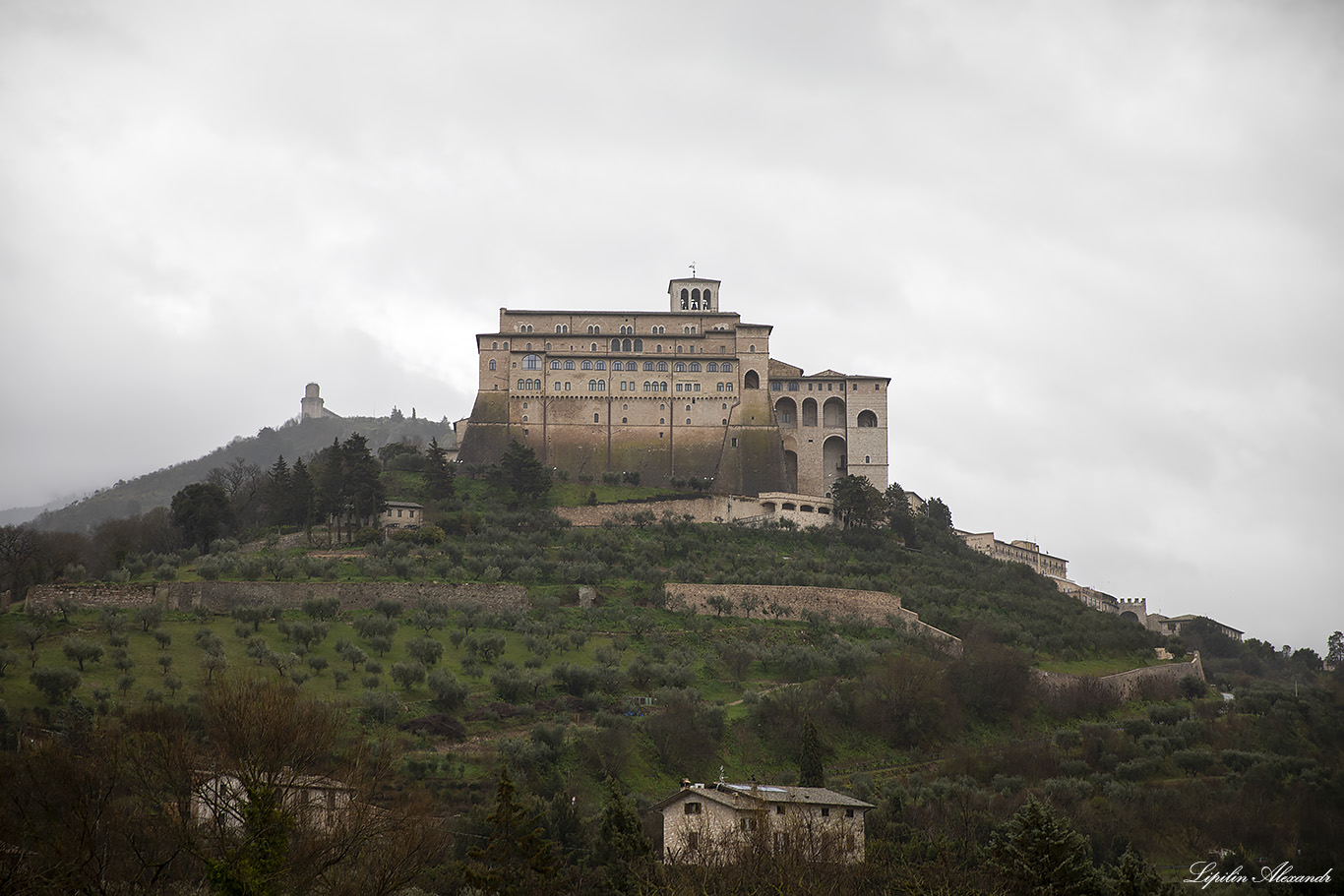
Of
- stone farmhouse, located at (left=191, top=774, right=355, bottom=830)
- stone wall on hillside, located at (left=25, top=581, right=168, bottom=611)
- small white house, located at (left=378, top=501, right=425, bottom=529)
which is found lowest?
stone farmhouse, located at (left=191, top=774, right=355, bottom=830)

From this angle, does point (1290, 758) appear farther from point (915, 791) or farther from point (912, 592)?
point (912, 592)

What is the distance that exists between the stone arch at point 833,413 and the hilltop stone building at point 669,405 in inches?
3.4

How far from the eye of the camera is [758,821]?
85.1ft

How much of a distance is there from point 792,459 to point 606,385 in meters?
12.4

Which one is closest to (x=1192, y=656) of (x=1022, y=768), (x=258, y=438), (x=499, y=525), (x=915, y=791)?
(x=1022, y=768)

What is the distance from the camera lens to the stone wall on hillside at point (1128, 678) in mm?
48938

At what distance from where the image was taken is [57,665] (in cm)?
3788

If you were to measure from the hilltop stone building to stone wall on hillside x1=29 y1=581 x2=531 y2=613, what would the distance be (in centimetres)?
2018

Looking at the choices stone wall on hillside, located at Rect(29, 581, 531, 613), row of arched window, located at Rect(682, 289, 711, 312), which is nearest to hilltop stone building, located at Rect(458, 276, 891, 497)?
row of arched window, located at Rect(682, 289, 711, 312)

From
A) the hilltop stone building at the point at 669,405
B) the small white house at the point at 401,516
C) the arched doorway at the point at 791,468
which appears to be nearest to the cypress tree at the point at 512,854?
the small white house at the point at 401,516

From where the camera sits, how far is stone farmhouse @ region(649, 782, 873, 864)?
26625mm

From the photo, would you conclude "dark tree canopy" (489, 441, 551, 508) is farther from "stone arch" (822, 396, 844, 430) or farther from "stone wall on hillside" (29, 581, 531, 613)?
"stone arch" (822, 396, 844, 430)

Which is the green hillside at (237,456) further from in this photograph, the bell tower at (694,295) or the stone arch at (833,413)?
the stone arch at (833,413)

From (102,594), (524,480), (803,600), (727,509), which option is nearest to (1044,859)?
(803,600)
